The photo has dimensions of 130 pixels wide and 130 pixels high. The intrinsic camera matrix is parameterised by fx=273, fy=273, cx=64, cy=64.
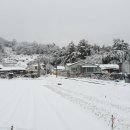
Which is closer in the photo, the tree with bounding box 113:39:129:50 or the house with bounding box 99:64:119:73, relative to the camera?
the house with bounding box 99:64:119:73

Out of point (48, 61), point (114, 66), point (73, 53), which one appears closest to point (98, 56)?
point (73, 53)

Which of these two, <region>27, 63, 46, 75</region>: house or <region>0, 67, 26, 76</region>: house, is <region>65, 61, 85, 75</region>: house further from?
<region>0, 67, 26, 76</region>: house

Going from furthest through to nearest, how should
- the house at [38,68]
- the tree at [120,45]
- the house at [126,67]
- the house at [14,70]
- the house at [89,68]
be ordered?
the house at [14,70] → the house at [38,68] → the tree at [120,45] → the house at [89,68] → the house at [126,67]

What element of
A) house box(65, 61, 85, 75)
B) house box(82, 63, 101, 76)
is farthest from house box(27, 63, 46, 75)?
house box(82, 63, 101, 76)

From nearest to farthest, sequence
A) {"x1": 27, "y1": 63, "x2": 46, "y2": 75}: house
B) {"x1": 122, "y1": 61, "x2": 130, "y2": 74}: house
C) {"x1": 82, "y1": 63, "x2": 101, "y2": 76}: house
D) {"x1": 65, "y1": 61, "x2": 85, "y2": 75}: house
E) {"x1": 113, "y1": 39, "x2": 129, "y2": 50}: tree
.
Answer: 1. {"x1": 122, "y1": 61, "x2": 130, "y2": 74}: house
2. {"x1": 82, "y1": 63, "x2": 101, "y2": 76}: house
3. {"x1": 65, "y1": 61, "x2": 85, "y2": 75}: house
4. {"x1": 113, "y1": 39, "x2": 129, "y2": 50}: tree
5. {"x1": 27, "y1": 63, "x2": 46, "y2": 75}: house

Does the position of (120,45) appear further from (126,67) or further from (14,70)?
(14,70)

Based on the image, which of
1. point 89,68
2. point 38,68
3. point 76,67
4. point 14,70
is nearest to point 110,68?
point 89,68

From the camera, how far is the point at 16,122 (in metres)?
14.7

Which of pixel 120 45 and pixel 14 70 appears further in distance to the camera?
pixel 14 70

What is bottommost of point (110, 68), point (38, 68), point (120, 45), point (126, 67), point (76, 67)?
point (126, 67)

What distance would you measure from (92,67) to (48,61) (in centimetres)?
7336

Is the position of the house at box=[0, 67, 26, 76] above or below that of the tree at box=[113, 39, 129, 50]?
below

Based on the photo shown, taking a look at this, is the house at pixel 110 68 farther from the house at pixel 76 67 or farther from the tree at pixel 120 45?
the tree at pixel 120 45

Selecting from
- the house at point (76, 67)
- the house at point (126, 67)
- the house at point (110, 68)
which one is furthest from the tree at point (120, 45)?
the house at point (126, 67)
